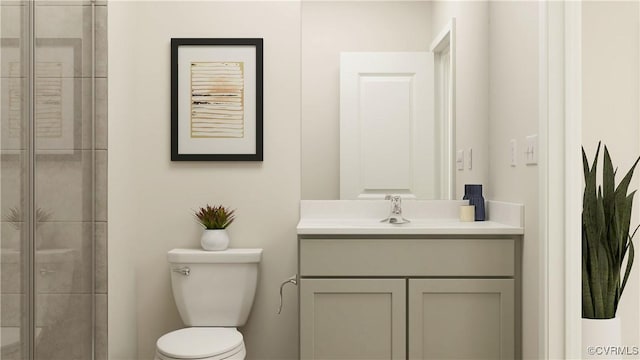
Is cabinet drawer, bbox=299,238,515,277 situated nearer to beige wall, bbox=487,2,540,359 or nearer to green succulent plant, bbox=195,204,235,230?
beige wall, bbox=487,2,540,359

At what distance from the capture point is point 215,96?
2.60 meters

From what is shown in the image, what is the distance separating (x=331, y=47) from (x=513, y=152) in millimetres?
935

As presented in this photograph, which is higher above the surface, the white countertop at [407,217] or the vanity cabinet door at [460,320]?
the white countertop at [407,217]

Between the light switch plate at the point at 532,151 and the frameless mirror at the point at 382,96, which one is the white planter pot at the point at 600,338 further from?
the frameless mirror at the point at 382,96

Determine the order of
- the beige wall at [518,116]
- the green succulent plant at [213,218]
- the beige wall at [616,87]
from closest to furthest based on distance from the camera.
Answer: the beige wall at [518,116] < the beige wall at [616,87] < the green succulent plant at [213,218]

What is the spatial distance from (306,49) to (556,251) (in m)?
1.38

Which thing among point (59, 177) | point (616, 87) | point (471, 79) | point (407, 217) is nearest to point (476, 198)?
point (407, 217)

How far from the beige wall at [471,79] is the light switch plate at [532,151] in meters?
0.49

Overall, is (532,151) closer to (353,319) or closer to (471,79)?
(471,79)

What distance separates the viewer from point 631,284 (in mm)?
2436

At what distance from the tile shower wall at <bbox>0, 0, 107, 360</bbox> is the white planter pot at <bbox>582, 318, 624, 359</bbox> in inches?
72.3

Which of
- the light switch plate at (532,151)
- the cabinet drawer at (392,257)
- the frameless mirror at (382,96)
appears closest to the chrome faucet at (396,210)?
the frameless mirror at (382,96)

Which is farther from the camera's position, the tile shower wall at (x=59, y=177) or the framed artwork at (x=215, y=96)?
the framed artwork at (x=215, y=96)

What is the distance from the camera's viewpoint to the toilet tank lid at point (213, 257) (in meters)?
2.43
